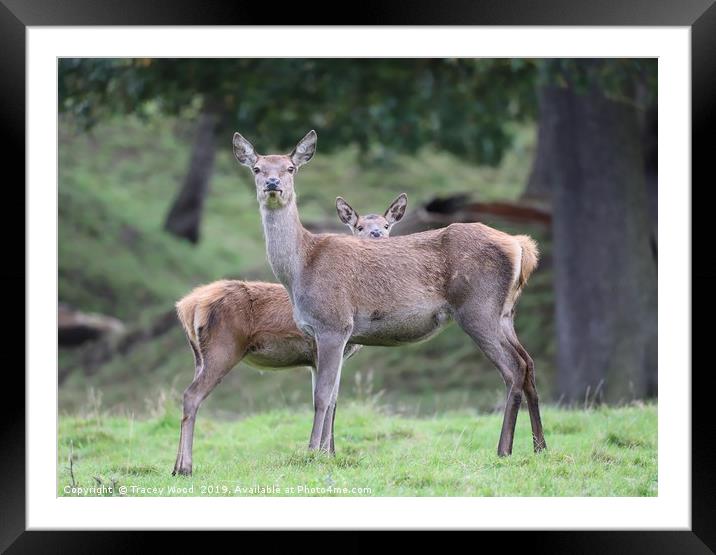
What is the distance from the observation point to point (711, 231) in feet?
26.2

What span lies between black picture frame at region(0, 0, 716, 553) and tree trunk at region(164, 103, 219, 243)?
16.1 m

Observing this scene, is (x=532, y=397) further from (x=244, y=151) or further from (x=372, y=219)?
(x=244, y=151)

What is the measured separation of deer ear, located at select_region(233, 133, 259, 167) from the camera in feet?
32.0

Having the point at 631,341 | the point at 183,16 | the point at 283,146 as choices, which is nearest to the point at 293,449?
the point at 183,16

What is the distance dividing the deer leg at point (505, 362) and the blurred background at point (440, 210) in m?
3.15

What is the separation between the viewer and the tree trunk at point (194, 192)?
24781 mm

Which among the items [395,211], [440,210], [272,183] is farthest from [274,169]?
[440,210]

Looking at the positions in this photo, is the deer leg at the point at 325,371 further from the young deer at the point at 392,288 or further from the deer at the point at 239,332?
the deer at the point at 239,332

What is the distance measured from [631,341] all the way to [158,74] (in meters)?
6.69

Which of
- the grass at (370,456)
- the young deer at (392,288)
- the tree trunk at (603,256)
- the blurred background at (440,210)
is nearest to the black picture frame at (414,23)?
the grass at (370,456)

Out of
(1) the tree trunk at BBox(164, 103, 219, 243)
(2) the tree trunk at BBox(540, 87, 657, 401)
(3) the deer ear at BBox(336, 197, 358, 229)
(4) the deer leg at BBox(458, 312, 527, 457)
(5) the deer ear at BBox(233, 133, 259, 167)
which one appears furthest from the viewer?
(1) the tree trunk at BBox(164, 103, 219, 243)

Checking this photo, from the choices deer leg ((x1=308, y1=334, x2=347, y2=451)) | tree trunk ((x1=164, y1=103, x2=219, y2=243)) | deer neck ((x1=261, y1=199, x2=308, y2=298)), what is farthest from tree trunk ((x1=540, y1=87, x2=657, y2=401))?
tree trunk ((x1=164, y1=103, x2=219, y2=243))

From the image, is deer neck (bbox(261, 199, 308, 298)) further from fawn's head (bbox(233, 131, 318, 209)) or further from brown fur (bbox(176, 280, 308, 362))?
brown fur (bbox(176, 280, 308, 362))

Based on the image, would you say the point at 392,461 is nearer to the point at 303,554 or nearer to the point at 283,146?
the point at 303,554
